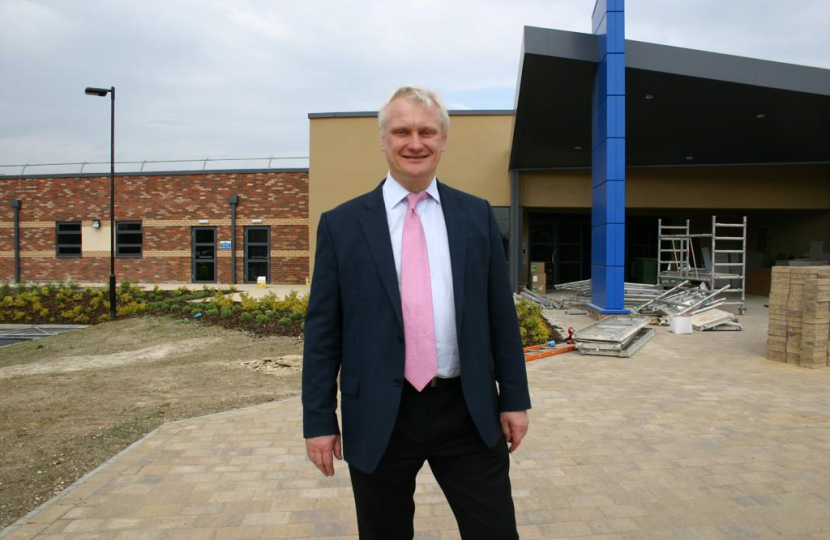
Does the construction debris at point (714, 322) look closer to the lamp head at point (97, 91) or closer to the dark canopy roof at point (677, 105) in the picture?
the dark canopy roof at point (677, 105)

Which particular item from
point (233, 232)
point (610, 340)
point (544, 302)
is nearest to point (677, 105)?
point (544, 302)

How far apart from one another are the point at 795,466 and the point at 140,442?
481 centimetres

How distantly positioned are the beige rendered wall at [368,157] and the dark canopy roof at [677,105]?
120 cm

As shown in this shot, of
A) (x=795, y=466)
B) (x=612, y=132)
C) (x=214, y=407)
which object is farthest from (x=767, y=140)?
(x=214, y=407)

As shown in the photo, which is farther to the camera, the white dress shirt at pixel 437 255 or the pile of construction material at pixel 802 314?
the pile of construction material at pixel 802 314

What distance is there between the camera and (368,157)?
62.8ft

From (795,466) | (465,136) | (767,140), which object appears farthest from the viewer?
(465,136)

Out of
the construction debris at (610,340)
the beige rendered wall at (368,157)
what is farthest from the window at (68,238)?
the construction debris at (610,340)

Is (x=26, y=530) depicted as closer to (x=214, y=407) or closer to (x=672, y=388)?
(x=214, y=407)

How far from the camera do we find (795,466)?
151 inches

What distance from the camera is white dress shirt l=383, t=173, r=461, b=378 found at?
6.48 ft

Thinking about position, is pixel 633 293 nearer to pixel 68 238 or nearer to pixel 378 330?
pixel 378 330

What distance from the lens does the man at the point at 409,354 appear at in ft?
6.35

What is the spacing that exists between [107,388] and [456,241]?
607cm
